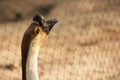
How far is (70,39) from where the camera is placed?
9.14 meters

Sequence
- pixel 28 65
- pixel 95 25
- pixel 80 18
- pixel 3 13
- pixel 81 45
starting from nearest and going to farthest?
pixel 28 65, pixel 81 45, pixel 95 25, pixel 80 18, pixel 3 13

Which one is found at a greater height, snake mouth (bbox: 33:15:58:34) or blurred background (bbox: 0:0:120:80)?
blurred background (bbox: 0:0:120:80)

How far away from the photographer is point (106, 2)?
429 inches

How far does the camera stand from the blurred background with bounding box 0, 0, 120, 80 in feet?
24.2

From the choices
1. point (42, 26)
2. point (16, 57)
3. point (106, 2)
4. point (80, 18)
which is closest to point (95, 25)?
point (80, 18)

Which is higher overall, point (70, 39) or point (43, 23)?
point (70, 39)

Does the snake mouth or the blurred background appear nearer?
the snake mouth

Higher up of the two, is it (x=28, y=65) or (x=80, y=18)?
(x=80, y=18)

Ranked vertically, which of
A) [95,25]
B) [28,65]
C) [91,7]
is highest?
[91,7]

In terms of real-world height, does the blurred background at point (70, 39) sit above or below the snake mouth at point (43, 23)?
above

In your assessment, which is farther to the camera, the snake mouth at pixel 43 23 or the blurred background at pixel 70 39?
the blurred background at pixel 70 39

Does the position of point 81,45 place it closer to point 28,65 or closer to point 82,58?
point 82,58

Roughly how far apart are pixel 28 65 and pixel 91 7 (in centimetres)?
779

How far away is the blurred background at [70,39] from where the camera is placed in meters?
7.38
